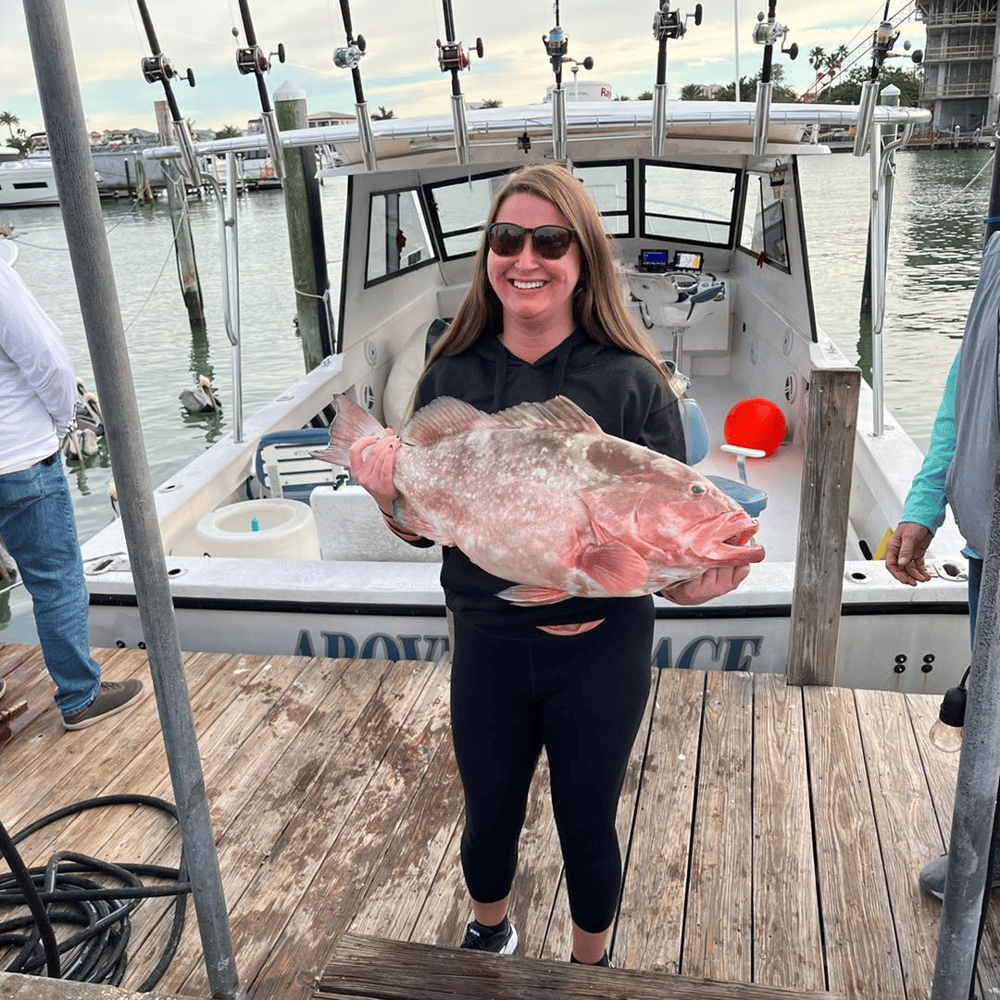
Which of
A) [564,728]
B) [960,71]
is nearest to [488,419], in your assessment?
[564,728]

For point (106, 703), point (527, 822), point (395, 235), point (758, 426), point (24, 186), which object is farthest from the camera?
point (24, 186)

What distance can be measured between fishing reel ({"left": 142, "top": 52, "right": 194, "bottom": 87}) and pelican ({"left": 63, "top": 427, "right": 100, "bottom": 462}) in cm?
787

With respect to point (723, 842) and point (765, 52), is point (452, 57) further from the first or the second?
point (723, 842)

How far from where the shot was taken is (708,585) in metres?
1.63

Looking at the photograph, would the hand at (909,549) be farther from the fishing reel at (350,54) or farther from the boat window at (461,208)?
the boat window at (461,208)

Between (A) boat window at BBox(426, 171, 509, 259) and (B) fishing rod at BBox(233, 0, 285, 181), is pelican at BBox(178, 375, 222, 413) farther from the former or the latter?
(B) fishing rod at BBox(233, 0, 285, 181)

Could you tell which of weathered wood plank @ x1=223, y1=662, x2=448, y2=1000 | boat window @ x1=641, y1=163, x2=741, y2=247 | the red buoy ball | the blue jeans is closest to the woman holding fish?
weathered wood plank @ x1=223, y1=662, x2=448, y2=1000

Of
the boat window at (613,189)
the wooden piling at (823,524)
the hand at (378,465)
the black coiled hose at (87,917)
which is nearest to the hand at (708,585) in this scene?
the hand at (378,465)

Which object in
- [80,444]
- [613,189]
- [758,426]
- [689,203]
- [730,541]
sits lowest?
[80,444]

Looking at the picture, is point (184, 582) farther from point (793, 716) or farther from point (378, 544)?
point (793, 716)

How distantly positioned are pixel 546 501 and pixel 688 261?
7.25m

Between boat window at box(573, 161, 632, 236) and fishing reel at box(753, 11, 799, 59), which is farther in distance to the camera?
boat window at box(573, 161, 632, 236)

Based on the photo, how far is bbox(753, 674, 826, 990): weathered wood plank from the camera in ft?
7.86

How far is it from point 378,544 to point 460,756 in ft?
7.36
